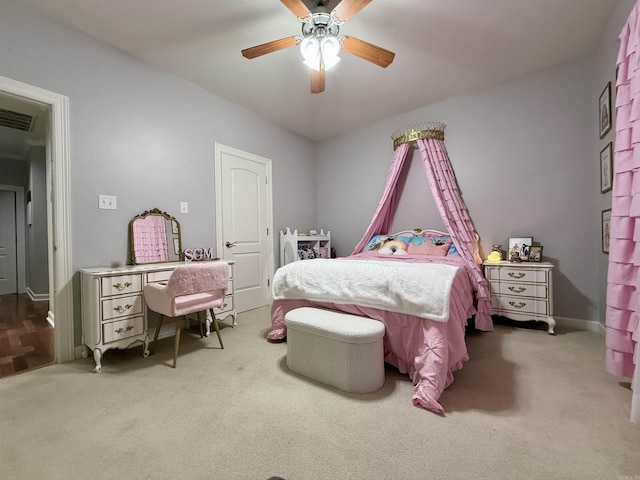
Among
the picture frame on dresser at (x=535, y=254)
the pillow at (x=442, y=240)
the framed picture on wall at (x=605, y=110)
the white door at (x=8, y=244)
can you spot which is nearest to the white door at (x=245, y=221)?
the pillow at (x=442, y=240)

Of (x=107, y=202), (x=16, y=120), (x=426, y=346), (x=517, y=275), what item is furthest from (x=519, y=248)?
(x=16, y=120)

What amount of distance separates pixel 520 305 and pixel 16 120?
6.57 metres

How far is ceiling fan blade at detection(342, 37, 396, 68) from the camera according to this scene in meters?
2.09

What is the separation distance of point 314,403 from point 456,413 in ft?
2.69

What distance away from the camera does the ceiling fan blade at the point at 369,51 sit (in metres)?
2.09

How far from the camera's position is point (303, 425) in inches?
57.9

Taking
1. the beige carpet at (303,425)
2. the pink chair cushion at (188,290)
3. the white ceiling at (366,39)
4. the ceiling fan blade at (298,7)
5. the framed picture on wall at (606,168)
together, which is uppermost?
the white ceiling at (366,39)

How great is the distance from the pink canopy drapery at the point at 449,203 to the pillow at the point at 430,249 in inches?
7.3

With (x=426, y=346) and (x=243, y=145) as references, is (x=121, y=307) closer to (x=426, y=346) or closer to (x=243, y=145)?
(x=426, y=346)

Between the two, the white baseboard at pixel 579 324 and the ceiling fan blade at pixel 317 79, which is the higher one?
the ceiling fan blade at pixel 317 79

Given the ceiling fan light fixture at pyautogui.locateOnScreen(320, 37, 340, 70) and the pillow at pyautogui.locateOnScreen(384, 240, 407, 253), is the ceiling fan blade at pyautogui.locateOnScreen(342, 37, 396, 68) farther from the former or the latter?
the pillow at pyautogui.locateOnScreen(384, 240, 407, 253)

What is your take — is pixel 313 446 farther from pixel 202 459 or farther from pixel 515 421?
pixel 515 421

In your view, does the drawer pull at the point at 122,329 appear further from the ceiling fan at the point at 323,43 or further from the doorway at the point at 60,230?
the ceiling fan at the point at 323,43

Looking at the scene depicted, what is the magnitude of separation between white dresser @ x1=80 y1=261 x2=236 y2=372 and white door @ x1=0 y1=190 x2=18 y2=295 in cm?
498
